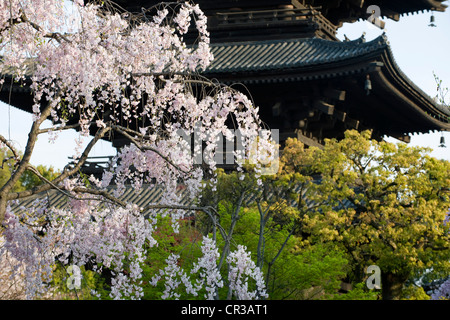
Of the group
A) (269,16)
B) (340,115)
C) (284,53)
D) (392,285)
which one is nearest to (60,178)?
(392,285)

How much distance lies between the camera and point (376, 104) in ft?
58.6

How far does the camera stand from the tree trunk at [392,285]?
13469 millimetres

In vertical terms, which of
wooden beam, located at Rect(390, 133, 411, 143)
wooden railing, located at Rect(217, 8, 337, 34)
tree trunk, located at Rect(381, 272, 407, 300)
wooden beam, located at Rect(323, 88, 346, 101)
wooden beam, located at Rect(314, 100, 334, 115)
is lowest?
tree trunk, located at Rect(381, 272, 407, 300)

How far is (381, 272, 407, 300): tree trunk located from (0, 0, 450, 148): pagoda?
13.3ft

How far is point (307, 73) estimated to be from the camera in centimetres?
1570

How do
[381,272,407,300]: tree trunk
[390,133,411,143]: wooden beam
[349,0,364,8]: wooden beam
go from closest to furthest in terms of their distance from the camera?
[381,272,407,300]: tree trunk, [349,0,364,8]: wooden beam, [390,133,411,143]: wooden beam

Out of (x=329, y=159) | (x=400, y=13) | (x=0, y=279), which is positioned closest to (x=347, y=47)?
(x=329, y=159)

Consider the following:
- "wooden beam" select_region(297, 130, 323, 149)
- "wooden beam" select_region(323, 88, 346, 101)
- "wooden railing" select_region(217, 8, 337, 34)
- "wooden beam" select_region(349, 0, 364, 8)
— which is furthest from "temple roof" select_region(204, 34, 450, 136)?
"wooden beam" select_region(349, 0, 364, 8)

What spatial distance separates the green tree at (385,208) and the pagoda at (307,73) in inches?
97.4

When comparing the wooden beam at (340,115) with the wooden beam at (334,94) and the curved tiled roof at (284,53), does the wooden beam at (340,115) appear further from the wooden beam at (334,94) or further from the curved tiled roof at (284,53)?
the curved tiled roof at (284,53)

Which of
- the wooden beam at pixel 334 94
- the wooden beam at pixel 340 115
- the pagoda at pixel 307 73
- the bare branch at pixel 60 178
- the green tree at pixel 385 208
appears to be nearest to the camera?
the bare branch at pixel 60 178

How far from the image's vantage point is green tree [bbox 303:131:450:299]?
1209 centimetres

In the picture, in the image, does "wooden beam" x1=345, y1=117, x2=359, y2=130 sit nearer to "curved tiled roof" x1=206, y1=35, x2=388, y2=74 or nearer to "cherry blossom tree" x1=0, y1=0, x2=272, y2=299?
"curved tiled roof" x1=206, y1=35, x2=388, y2=74

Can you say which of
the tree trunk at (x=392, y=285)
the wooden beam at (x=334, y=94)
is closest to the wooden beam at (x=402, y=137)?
the wooden beam at (x=334, y=94)
